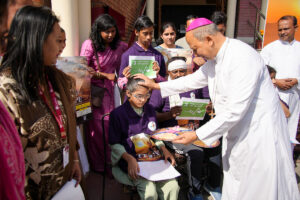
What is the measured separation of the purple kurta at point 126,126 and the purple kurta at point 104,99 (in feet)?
2.91

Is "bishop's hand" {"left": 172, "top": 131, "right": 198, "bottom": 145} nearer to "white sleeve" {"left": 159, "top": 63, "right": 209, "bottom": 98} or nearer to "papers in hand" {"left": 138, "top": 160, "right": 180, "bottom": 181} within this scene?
"papers in hand" {"left": 138, "top": 160, "right": 180, "bottom": 181}

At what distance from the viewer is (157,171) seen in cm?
235

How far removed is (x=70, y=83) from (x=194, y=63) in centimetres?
253

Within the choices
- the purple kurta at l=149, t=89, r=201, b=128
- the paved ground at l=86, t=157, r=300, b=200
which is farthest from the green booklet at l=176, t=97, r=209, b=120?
the paved ground at l=86, t=157, r=300, b=200

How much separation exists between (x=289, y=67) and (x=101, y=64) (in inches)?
120

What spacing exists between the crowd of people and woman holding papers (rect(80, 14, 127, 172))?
15 mm

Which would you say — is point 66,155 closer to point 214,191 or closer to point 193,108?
point 193,108

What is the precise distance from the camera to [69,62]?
251 centimetres

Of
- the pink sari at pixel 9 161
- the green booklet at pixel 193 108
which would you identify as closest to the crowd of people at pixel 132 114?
the pink sari at pixel 9 161

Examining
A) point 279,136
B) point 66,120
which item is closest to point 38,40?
point 66,120

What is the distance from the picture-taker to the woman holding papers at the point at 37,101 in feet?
4.25

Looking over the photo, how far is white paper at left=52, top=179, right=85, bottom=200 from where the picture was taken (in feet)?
4.91

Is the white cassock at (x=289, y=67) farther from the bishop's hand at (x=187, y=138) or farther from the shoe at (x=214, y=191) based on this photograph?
the bishop's hand at (x=187, y=138)

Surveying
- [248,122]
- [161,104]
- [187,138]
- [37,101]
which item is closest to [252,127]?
[248,122]
